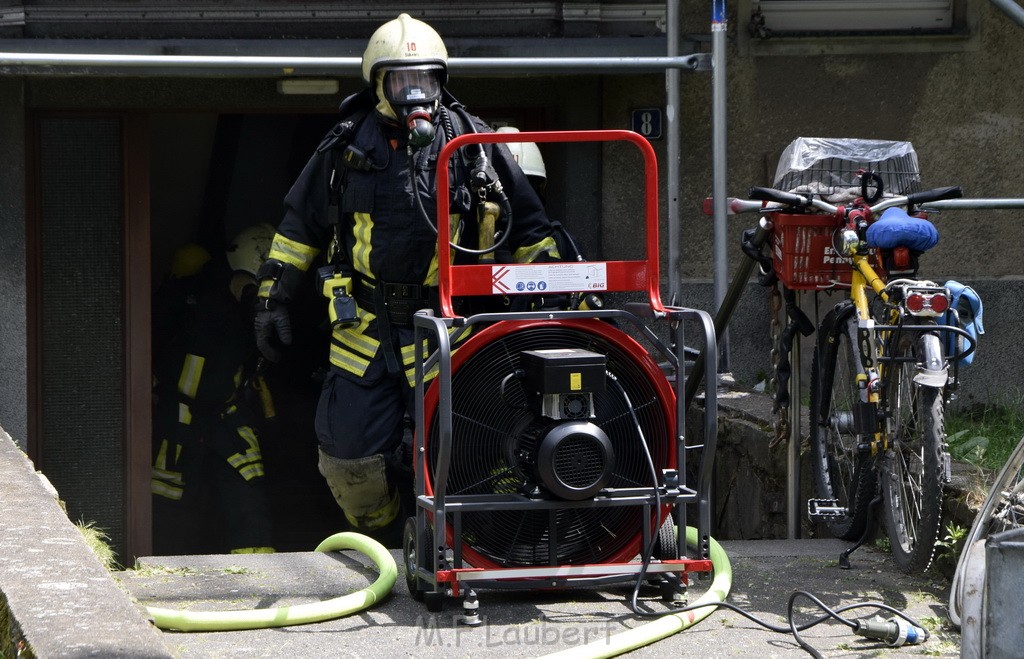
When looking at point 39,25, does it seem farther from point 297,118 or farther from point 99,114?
point 297,118

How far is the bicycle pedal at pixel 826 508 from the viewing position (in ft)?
15.1

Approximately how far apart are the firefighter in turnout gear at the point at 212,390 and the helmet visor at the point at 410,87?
3252mm

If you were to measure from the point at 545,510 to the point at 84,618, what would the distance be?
1.39 metres

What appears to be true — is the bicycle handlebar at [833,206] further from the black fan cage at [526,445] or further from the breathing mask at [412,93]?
the breathing mask at [412,93]

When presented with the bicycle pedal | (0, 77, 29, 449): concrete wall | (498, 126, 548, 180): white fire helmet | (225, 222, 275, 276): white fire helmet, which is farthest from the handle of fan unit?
(225, 222, 275, 276): white fire helmet

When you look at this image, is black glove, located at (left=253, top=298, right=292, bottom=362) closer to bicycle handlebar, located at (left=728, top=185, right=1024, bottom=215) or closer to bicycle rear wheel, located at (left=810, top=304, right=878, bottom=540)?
bicycle handlebar, located at (left=728, top=185, right=1024, bottom=215)

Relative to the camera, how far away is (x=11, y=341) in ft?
23.1

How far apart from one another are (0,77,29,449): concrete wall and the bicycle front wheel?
4.46 m

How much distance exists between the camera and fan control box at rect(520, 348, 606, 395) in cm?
380

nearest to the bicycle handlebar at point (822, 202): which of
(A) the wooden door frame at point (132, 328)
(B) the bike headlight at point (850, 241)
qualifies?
(B) the bike headlight at point (850, 241)

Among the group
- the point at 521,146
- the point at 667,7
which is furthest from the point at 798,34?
→ the point at 521,146

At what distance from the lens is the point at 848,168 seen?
16.6 feet

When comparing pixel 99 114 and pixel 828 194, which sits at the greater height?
pixel 99 114

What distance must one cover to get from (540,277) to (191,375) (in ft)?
14.8
